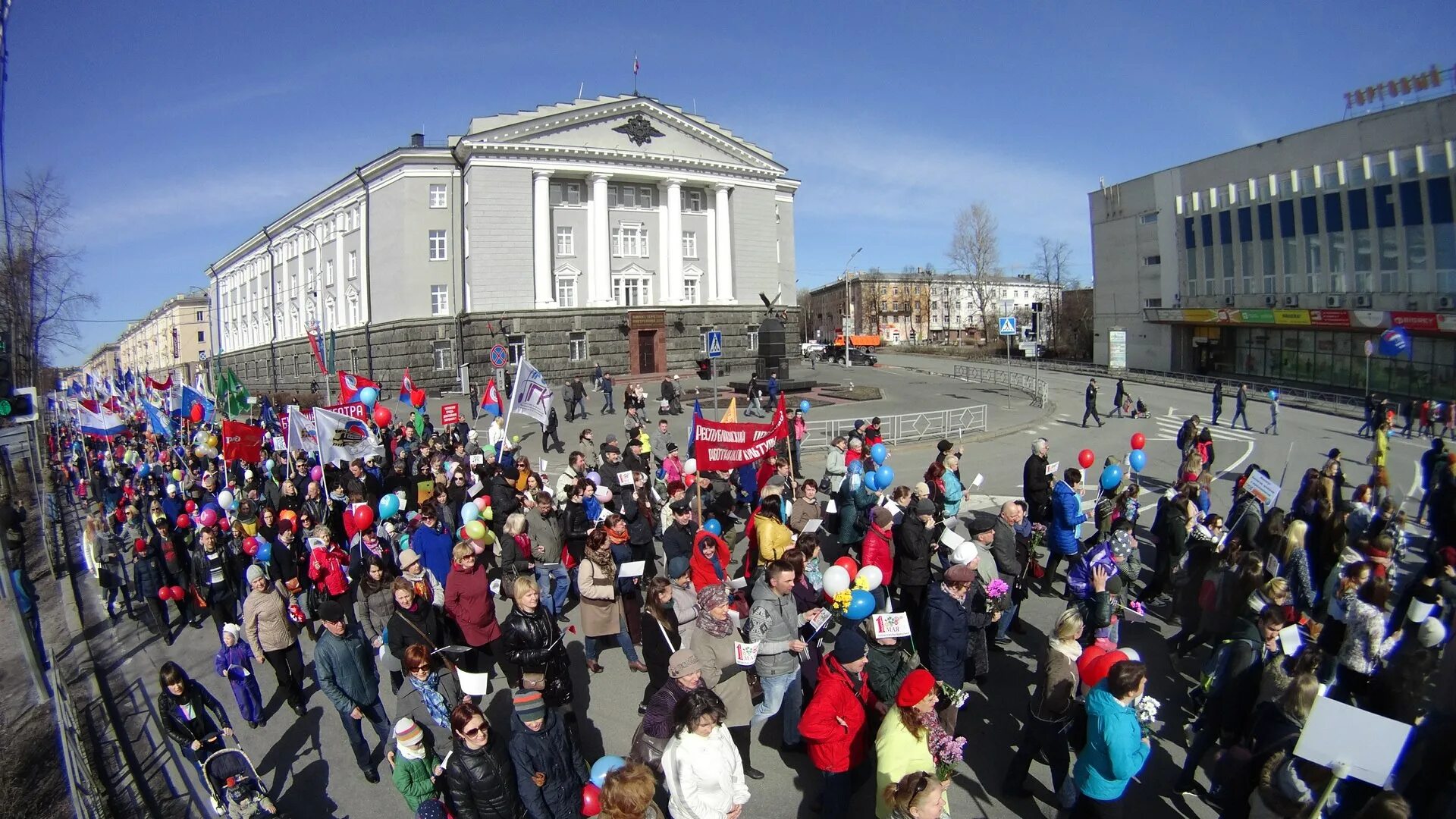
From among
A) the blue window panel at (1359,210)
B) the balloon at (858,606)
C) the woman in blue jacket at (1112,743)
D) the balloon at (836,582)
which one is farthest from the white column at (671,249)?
the woman in blue jacket at (1112,743)

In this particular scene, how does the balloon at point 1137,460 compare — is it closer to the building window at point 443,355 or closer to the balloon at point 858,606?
the balloon at point 858,606

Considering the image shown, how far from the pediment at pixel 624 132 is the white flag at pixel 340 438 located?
32113mm

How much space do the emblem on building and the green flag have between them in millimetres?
29010

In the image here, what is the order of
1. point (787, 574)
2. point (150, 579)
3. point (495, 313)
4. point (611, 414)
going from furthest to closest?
1. point (495, 313)
2. point (611, 414)
3. point (150, 579)
4. point (787, 574)

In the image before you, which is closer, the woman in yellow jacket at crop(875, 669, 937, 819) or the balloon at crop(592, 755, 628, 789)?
the woman in yellow jacket at crop(875, 669, 937, 819)

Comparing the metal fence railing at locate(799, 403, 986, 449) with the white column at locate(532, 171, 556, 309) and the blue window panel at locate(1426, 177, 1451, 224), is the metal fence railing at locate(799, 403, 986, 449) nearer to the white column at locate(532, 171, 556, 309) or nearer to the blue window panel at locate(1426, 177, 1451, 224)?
the white column at locate(532, 171, 556, 309)

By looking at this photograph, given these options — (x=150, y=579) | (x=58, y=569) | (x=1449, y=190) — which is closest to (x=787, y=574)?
(x=150, y=579)

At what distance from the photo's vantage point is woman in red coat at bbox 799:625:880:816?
4.76 metres

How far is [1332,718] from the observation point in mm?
3664

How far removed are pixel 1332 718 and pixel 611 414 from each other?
27.6 metres

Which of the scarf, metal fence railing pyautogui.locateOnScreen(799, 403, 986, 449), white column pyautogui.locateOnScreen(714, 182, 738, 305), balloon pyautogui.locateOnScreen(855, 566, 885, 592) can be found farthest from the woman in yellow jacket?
white column pyautogui.locateOnScreen(714, 182, 738, 305)

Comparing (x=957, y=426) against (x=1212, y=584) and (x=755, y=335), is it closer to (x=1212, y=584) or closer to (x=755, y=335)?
(x=1212, y=584)

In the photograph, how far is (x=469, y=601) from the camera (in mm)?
7141

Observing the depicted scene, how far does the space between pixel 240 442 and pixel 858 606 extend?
506 inches
